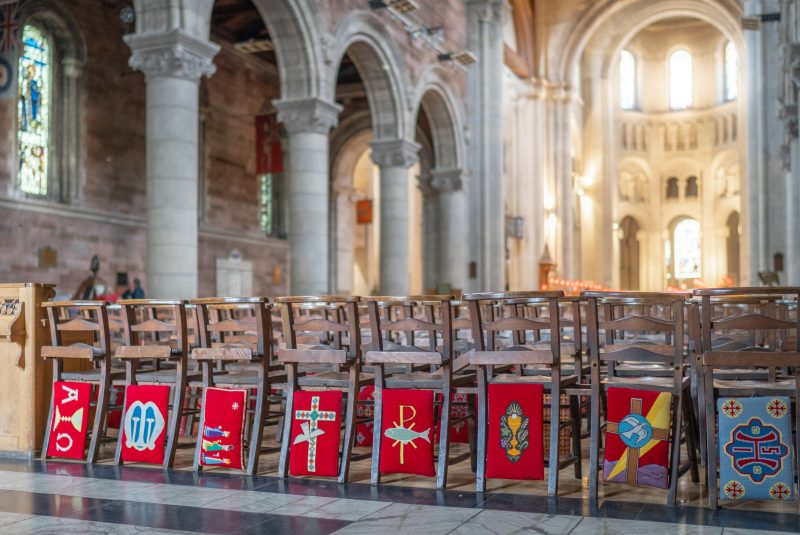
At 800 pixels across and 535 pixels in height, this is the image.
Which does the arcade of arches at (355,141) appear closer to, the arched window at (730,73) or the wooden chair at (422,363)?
the arched window at (730,73)

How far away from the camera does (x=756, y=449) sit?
430 centimetres

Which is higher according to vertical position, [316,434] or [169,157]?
[169,157]

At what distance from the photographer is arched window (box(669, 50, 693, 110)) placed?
42.2 metres

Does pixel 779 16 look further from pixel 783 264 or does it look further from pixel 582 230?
pixel 582 230

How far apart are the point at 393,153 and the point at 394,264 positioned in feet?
8.17

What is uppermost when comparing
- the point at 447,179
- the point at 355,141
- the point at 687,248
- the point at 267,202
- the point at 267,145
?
the point at 355,141

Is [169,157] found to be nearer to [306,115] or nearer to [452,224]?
[306,115]

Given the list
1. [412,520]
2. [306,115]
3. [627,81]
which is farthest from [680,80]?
[412,520]

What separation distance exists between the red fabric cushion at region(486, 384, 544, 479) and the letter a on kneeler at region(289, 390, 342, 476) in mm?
885

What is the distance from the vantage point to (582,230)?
3712 cm

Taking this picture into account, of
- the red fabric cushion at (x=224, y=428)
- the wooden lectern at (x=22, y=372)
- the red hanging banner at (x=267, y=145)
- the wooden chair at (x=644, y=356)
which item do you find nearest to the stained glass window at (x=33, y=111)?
the red hanging banner at (x=267, y=145)

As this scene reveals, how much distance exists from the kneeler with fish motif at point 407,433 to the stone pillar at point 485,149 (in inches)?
752

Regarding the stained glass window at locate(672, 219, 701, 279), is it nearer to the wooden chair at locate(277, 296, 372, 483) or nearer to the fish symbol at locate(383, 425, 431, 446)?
the wooden chair at locate(277, 296, 372, 483)

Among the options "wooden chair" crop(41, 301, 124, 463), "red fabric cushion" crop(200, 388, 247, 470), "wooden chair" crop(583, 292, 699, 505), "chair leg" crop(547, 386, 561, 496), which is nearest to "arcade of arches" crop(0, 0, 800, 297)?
"wooden chair" crop(41, 301, 124, 463)
